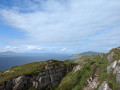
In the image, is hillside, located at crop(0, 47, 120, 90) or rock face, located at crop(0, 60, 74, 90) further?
rock face, located at crop(0, 60, 74, 90)

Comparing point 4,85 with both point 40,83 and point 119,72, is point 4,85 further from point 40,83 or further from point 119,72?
point 119,72

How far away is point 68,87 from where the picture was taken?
24484 mm

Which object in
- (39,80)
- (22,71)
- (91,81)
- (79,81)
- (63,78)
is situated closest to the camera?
(91,81)

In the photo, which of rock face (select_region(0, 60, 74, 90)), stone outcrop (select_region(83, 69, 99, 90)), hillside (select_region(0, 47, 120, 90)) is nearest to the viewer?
hillside (select_region(0, 47, 120, 90))

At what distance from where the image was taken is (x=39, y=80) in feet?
86.3

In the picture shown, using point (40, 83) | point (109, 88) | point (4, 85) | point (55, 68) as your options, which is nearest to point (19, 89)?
point (4, 85)

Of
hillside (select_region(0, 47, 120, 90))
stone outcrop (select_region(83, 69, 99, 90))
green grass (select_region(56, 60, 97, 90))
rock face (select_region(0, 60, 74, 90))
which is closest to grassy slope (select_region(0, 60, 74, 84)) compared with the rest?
hillside (select_region(0, 47, 120, 90))

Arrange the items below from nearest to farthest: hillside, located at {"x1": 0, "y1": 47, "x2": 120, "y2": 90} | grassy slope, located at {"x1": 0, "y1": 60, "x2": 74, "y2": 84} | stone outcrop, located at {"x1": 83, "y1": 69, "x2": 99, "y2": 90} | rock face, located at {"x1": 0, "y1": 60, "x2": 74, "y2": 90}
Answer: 1. hillside, located at {"x1": 0, "y1": 47, "x2": 120, "y2": 90}
2. stone outcrop, located at {"x1": 83, "y1": 69, "x2": 99, "y2": 90}
3. rock face, located at {"x1": 0, "y1": 60, "x2": 74, "y2": 90}
4. grassy slope, located at {"x1": 0, "y1": 60, "x2": 74, "y2": 84}

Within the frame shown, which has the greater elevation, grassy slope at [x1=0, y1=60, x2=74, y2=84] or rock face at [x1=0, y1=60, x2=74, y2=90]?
grassy slope at [x1=0, y1=60, x2=74, y2=84]

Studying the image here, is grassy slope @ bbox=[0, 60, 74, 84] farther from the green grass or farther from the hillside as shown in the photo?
the green grass

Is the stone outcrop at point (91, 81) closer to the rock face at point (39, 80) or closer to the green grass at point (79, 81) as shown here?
the green grass at point (79, 81)

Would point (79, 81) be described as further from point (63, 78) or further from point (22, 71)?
point (22, 71)

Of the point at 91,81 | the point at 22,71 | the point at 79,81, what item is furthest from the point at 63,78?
the point at 22,71

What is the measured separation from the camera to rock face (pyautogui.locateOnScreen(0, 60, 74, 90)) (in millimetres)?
22547
